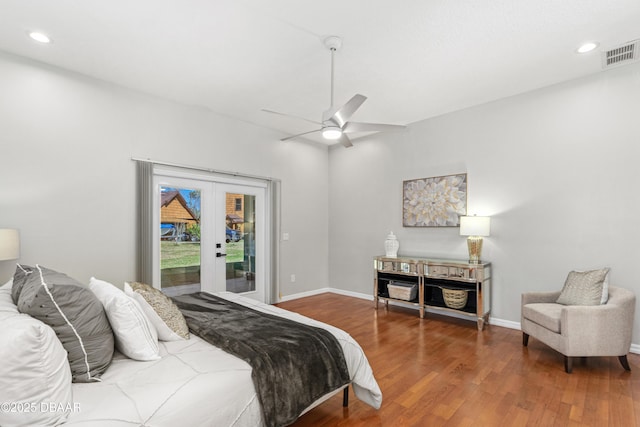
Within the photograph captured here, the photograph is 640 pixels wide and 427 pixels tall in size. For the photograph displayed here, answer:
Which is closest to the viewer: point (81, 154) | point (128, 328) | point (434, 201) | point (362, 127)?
point (128, 328)

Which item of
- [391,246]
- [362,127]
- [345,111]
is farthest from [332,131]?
[391,246]

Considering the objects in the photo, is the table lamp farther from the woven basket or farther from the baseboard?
the baseboard

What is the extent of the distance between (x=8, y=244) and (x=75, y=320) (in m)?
1.92

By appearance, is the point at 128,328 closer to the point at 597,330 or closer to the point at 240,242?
the point at 240,242

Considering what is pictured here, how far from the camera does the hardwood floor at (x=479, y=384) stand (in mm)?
2195

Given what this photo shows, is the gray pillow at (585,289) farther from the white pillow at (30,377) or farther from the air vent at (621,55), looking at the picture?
the white pillow at (30,377)

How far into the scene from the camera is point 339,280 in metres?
6.12

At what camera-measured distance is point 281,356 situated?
1.85 metres

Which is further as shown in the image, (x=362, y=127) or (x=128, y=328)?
(x=362, y=127)

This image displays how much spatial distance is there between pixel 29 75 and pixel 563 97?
5.81 metres

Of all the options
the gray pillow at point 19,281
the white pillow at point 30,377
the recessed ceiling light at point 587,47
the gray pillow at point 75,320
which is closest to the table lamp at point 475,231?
the recessed ceiling light at point 587,47

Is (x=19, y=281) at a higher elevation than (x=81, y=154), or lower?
lower

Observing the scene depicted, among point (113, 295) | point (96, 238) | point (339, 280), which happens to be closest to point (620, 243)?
point (339, 280)

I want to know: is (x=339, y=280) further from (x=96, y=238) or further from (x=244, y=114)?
(x=96, y=238)
